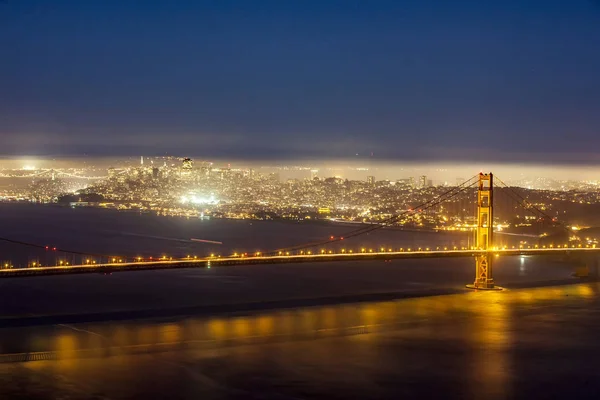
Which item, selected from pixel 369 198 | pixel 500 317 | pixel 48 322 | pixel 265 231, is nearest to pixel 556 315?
pixel 500 317

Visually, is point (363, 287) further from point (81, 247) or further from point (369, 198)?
point (369, 198)

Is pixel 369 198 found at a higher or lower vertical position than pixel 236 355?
higher

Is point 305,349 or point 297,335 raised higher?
point 297,335

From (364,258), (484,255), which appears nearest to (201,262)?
(364,258)

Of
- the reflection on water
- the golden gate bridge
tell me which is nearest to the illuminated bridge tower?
the golden gate bridge

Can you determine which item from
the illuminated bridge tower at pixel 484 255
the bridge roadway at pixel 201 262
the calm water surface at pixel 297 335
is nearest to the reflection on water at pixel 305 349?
the calm water surface at pixel 297 335

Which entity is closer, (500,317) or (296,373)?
(296,373)

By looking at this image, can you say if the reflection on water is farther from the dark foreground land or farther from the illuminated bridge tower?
the illuminated bridge tower

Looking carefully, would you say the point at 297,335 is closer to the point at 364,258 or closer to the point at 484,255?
the point at 364,258
